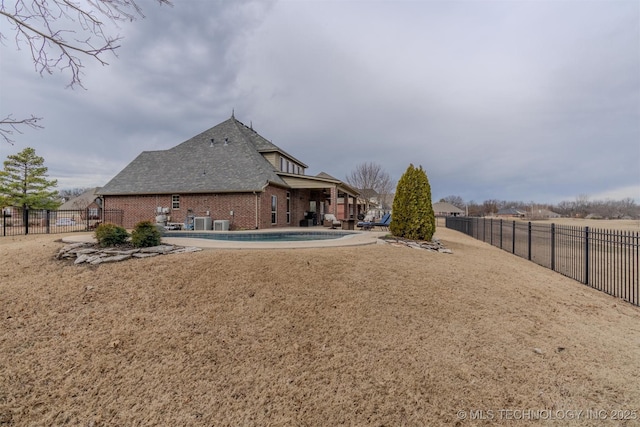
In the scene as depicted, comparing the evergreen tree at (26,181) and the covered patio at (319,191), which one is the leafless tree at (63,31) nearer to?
the covered patio at (319,191)

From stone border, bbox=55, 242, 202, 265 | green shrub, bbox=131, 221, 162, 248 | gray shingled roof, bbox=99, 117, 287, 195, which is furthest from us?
gray shingled roof, bbox=99, 117, 287, 195

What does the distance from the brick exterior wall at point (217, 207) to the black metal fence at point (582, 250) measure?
12478 mm

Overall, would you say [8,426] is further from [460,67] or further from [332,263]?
[460,67]

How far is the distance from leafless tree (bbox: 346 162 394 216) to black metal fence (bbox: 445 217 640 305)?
25.1 meters

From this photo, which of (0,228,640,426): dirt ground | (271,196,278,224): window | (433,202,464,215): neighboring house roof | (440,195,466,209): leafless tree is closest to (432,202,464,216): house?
(433,202,464,215): neighboring house roof

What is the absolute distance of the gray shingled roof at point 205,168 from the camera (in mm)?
16688

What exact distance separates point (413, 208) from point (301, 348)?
8052 millimetres

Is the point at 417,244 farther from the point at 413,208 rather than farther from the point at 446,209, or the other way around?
the point at 446,209

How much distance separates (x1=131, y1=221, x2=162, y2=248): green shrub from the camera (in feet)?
23.5

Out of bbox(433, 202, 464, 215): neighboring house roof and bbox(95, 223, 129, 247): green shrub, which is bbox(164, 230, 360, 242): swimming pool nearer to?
bbox(95, 223, 129, 247): green shrub

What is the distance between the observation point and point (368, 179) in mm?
43281

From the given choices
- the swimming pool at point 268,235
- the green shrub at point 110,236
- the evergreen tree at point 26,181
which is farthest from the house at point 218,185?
the evergreen tree at point 26,181

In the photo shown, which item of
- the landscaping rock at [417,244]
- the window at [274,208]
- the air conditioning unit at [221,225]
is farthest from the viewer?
the window at [274,208]

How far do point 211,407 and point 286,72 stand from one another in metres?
16.0
